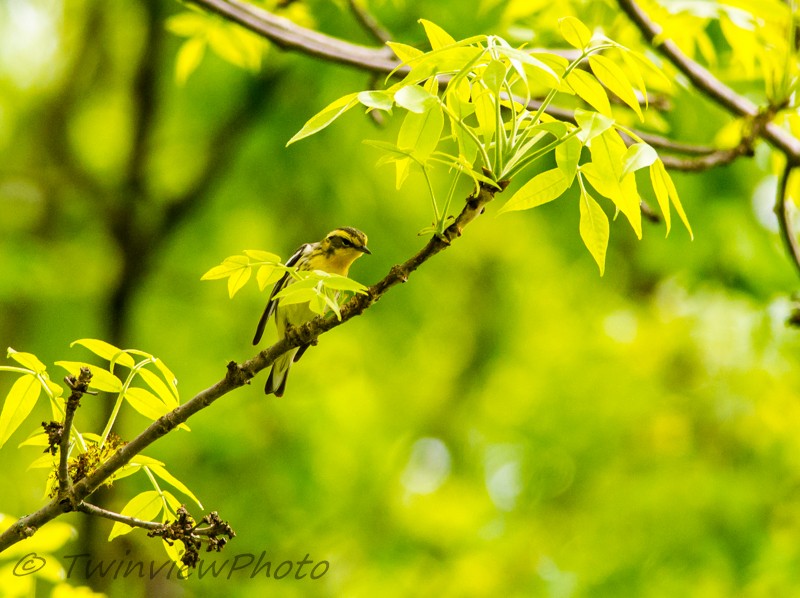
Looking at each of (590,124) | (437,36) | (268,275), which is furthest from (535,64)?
(268,275)

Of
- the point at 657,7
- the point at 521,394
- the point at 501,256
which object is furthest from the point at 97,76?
the point at 657,7

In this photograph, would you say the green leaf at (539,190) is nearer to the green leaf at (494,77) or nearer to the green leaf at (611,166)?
the green leaf at (611,166)

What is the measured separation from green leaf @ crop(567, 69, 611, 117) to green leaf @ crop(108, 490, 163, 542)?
1.61 meters

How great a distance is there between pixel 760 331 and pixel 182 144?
5.51m

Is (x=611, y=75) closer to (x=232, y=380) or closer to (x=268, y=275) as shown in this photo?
(x=268, y=275)

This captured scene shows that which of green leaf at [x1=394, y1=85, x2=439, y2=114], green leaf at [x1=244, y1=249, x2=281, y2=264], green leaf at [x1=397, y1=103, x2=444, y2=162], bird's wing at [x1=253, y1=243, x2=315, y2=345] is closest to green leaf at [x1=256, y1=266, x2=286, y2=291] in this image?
green leaf at [x1=244, y1=249, x2=281, y2=264]

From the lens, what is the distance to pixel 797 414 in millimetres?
7180

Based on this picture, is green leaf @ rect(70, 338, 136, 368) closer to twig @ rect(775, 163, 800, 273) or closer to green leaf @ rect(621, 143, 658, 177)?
green leaf @ rect(621, 143, 658, 177)

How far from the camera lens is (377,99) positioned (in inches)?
78.7

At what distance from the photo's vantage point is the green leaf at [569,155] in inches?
78.5

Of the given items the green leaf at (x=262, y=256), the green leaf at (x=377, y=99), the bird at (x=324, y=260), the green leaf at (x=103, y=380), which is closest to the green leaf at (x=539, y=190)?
the green leaf at (x=377, y=99)

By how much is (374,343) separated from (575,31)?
610cm

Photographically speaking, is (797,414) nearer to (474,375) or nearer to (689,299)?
(689,299)

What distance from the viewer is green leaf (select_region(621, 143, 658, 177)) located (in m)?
1.98
